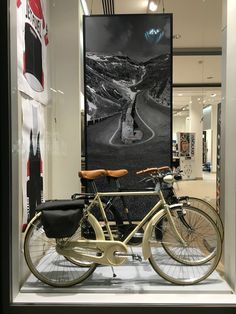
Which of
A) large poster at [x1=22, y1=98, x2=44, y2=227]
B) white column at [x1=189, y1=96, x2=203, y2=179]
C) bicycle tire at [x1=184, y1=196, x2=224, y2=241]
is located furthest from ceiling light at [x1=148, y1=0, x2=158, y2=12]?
bicycle tire at [x1=184, y1=196, x2=224, y2=241]

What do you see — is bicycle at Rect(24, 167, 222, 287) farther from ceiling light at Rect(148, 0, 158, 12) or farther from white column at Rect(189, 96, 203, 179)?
white column at Rect(189, 96, 203, 179)

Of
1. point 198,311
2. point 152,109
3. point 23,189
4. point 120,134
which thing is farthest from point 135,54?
point 198,311

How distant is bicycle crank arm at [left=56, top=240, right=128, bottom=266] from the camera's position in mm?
2611

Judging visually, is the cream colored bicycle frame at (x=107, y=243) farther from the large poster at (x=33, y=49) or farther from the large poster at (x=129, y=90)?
the large poster at (x=33, y=49)

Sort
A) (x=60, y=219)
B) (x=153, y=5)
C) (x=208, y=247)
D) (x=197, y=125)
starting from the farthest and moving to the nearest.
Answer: (x=197, y=125)
(x=153, y=5)
(x=208, y=247)
(x=60, y=219)

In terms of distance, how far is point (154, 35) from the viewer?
144 inches

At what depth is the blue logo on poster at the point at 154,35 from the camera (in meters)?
3.64

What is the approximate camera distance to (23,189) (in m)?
2.77

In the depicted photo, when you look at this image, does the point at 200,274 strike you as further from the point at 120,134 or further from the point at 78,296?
the point at 120,134

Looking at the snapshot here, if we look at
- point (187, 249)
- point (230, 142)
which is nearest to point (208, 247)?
point (187, 249)

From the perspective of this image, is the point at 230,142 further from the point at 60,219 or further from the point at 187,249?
the point at 60,219

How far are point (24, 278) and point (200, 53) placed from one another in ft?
16.0

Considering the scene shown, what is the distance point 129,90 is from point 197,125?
4.72m

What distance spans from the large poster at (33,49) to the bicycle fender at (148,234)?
5.23ft
